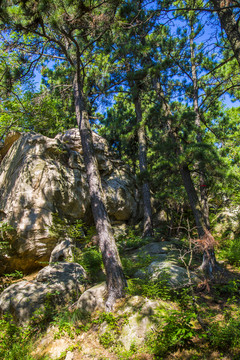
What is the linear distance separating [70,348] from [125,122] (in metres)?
11.8

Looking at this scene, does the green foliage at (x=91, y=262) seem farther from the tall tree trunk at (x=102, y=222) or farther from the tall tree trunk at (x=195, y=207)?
the tall tree trunk at (x=195, y=207)

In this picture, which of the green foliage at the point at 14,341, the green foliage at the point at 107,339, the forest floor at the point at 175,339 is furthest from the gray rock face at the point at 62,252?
the green foliage at the point at 107,339

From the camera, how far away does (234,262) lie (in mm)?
6961

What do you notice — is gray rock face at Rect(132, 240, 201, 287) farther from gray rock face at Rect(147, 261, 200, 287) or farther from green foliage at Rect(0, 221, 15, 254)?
green foliage at Rect(0, 221, 15, 254)

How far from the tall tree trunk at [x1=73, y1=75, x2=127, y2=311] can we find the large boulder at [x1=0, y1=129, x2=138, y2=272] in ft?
7.01

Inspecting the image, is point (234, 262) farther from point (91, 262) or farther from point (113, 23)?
point (113, 23)

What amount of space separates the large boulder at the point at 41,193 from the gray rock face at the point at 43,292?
122 centimetres

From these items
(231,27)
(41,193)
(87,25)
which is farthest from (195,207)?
(87,25)

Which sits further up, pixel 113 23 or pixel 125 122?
pixel 125 122

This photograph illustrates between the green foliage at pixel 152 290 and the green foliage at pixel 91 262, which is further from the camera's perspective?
the green foliage at pixel 91 262

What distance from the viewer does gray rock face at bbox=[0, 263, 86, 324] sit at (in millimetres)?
4668

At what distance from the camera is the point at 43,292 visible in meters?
5.06

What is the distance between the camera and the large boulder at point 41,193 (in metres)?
6.95

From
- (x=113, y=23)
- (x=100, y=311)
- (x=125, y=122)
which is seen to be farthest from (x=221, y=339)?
(x=125, y=122)
